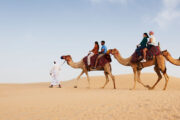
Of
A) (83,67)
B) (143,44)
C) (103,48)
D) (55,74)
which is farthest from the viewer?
(55,74)

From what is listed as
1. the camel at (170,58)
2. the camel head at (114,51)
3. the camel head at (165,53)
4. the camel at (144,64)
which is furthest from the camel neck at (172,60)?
the camel head at (114,51)

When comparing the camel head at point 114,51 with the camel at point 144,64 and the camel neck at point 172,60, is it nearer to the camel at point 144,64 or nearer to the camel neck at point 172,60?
the camel at point 144,64

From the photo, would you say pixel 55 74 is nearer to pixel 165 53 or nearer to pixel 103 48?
pixel 103 48

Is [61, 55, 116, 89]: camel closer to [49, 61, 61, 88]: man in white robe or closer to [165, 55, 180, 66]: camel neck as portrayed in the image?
[49, 61, 61, 88]: man in white robe

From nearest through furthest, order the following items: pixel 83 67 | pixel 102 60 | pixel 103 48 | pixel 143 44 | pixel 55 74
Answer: pixel 143 44 → pixel 102 60 → pixel 103 48 → pixel 83 67 → pixel 55 74

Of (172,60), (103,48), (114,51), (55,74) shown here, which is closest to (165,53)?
(172,60)

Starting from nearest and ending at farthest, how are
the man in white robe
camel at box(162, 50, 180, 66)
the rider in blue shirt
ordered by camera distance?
camel at box(162, 50, 180, 66)
the rider in blue shirt
the man in white robe

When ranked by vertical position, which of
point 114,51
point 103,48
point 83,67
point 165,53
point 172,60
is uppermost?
point 103,48

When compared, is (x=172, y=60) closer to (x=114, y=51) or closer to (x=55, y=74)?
(x=114, y=51)

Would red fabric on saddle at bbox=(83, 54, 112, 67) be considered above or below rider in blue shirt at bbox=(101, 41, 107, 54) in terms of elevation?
below

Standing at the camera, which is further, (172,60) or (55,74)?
(55,74)

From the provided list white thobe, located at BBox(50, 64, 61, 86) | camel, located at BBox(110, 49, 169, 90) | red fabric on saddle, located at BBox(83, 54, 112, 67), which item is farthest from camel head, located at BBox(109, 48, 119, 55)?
white thobe, located at BBox(50, 64, 61, 86)

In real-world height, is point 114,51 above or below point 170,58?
above

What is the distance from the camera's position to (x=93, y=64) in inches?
572
